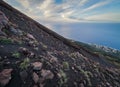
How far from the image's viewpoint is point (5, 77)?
489cm

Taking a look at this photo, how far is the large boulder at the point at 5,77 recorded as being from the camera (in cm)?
473

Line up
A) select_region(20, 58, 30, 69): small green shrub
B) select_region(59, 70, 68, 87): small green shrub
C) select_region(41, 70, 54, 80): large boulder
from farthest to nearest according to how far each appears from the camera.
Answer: select_region(59, 70, 68, 87): small green shrub < select_region(41, 70, 54, 80): large boulder < select_region(20, 58, 30, 69): small green shrub

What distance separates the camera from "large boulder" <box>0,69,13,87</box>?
4727 millimetres

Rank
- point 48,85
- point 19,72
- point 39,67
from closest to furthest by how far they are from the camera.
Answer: point 19,72
point 48,85
point 39,67

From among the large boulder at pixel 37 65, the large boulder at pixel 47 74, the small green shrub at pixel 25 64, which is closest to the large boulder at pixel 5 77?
the small green shrub at pixel 25 64

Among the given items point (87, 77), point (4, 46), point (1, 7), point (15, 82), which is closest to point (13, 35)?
point (4, 46)

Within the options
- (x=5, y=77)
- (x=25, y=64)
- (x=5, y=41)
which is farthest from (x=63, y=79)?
(x=5, y=41)

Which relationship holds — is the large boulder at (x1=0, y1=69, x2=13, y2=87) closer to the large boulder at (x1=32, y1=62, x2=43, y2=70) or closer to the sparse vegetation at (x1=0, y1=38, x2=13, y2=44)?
the large boulder at (x1=32, y1=62, x2=43, y2=70)

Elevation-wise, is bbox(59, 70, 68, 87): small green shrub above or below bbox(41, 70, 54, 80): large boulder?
below

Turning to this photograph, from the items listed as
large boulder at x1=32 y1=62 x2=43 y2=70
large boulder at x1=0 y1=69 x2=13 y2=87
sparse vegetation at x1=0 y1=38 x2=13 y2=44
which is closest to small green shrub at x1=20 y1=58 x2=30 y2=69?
large boulder at x1=32 y1=62 x2=43 y2=70

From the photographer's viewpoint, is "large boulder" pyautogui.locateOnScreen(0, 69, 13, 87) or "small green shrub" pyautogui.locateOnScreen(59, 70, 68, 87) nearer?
"large boulder" pyautogui.locateOnScreen(0, 69, 13, 87)

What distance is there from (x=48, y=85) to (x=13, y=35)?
4044 mm

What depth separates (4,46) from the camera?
6492mm

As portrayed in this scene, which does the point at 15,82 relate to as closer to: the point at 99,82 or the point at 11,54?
the point at 11,54
